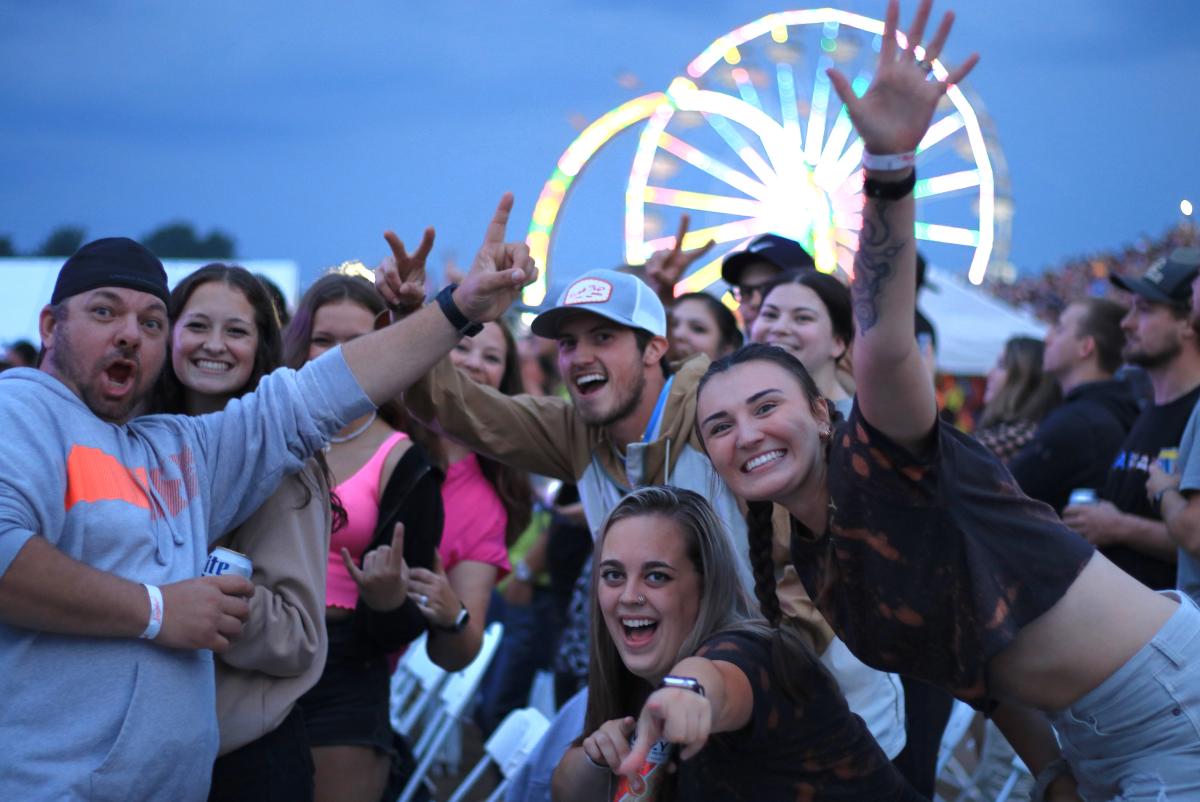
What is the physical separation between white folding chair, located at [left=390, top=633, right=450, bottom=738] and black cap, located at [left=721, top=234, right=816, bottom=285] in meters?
1.95

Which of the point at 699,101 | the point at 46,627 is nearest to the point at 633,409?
the point at 46,627

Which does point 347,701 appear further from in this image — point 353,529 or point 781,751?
point 781,751

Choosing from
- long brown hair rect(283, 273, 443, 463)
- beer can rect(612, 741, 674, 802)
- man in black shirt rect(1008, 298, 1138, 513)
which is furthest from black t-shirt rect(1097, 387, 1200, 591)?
long brown hair rect(283, 273, 443, 463)

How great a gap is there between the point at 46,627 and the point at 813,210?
1464cm

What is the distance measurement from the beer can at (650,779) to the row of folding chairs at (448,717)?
0.80 meters

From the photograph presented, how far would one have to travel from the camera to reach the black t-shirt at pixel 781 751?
2.22 meters

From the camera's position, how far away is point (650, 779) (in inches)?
91.0

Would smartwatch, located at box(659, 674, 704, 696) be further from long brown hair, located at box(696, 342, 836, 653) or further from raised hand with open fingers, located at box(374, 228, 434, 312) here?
raised hand with open fingers, located at box(374, 228, 434, 312)

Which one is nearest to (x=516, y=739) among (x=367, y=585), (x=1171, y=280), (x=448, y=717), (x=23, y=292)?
(x=448, y=717)

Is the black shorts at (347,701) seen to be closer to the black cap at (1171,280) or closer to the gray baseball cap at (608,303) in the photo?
the gray baseball cap at (608,303)

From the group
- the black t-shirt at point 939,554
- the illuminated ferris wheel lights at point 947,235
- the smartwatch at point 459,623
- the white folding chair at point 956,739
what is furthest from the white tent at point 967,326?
the black t-shirt at point 939,554

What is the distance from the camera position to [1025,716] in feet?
8.20

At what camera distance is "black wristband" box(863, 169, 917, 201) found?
1740 mm

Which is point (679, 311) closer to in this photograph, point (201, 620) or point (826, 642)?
point (826, 642)
